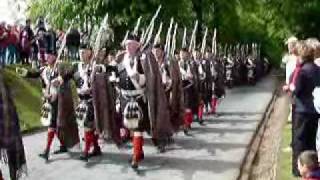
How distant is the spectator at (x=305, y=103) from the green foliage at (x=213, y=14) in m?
14.3

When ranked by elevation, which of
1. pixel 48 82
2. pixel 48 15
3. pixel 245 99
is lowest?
pixel 245 99

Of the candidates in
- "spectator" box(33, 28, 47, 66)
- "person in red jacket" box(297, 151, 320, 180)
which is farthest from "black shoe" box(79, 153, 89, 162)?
"spectator" box(33, 28, 47, 66)

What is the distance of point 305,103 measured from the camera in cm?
897

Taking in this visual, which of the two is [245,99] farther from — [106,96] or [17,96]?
[106,96]

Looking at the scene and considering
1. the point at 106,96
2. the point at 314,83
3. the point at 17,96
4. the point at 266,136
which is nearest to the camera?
the point at 314,83

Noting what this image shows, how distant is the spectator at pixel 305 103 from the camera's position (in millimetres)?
8773

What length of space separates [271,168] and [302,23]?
3111cm

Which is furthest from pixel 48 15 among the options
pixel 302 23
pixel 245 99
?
pixel 302 23

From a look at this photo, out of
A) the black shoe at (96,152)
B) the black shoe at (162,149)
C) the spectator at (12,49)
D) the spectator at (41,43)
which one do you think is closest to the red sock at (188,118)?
the black shoe at (162,149)

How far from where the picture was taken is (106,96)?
1116 cm

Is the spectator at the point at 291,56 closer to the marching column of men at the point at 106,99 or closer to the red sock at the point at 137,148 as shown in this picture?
the marching column of men at the point at 106,99

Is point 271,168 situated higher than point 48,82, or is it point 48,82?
point 48,82

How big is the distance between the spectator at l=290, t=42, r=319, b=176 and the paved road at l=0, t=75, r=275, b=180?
1143 millimetres

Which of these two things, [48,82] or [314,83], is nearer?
[314,83]
